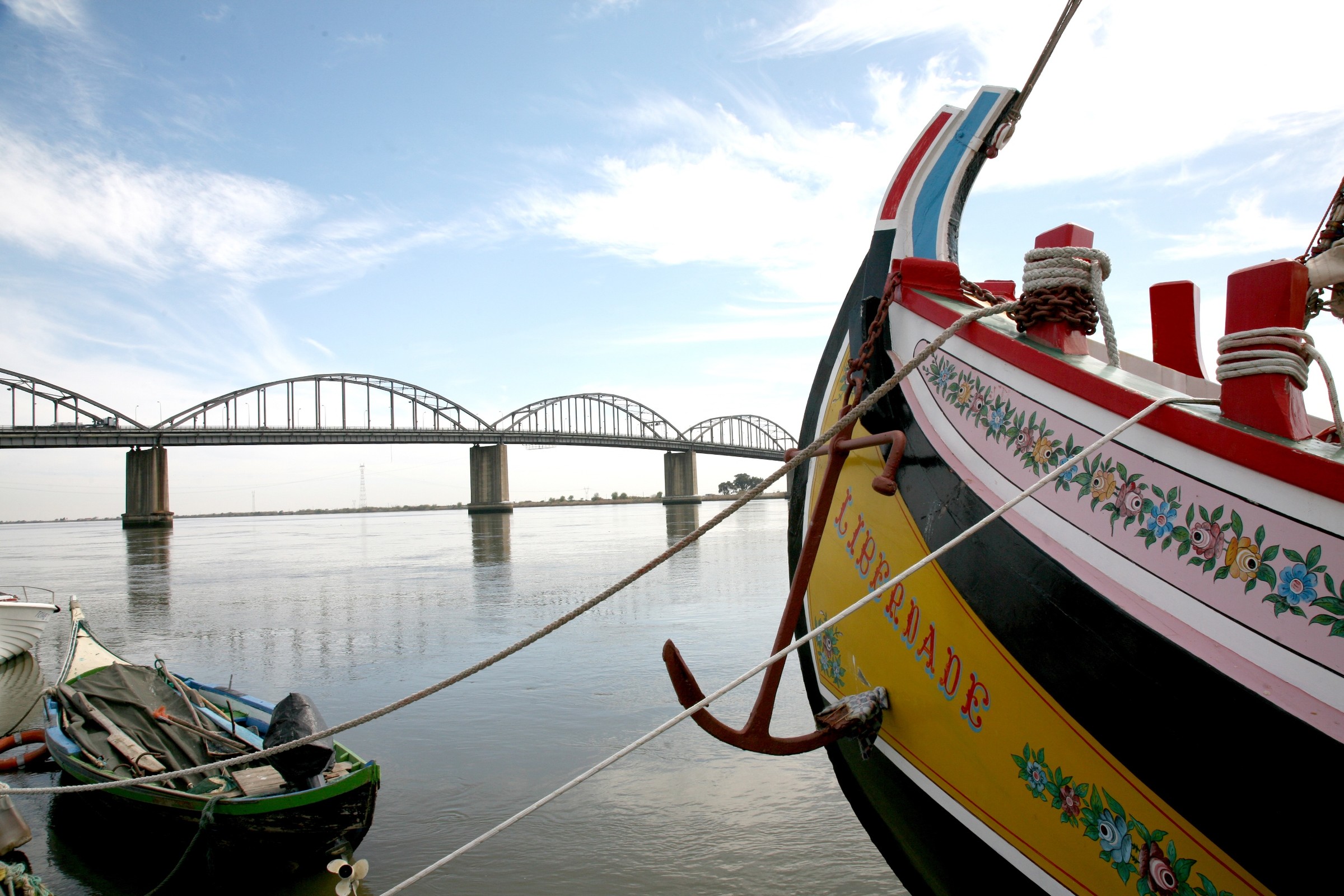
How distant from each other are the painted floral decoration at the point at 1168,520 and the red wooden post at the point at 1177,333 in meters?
0.91

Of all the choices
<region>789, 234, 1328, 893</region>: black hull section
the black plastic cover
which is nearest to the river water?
the black plastic cover

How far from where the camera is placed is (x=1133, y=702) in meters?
1.86

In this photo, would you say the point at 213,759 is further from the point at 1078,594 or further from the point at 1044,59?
the point at 1044,59

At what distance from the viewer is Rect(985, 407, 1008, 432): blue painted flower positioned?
2.42 m

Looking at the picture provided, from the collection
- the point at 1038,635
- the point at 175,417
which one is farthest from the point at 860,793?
the point at 175,417

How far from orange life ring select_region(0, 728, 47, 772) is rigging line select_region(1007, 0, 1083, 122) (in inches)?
352

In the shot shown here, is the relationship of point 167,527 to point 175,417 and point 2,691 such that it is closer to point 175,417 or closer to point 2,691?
point 175,417

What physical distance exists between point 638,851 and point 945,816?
129 inches

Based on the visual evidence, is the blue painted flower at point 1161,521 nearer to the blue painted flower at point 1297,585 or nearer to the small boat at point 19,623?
the blue painted flower at point 1297,585

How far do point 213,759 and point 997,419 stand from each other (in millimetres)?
5962

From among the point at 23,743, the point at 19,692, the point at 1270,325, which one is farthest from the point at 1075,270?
the point at 19,692

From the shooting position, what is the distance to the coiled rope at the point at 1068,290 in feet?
7.72

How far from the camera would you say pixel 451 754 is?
7.41 metres

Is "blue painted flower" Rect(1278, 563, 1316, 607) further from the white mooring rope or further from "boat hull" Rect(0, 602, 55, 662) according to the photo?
"boat hull" Rect(0, 602, 55, 662)
